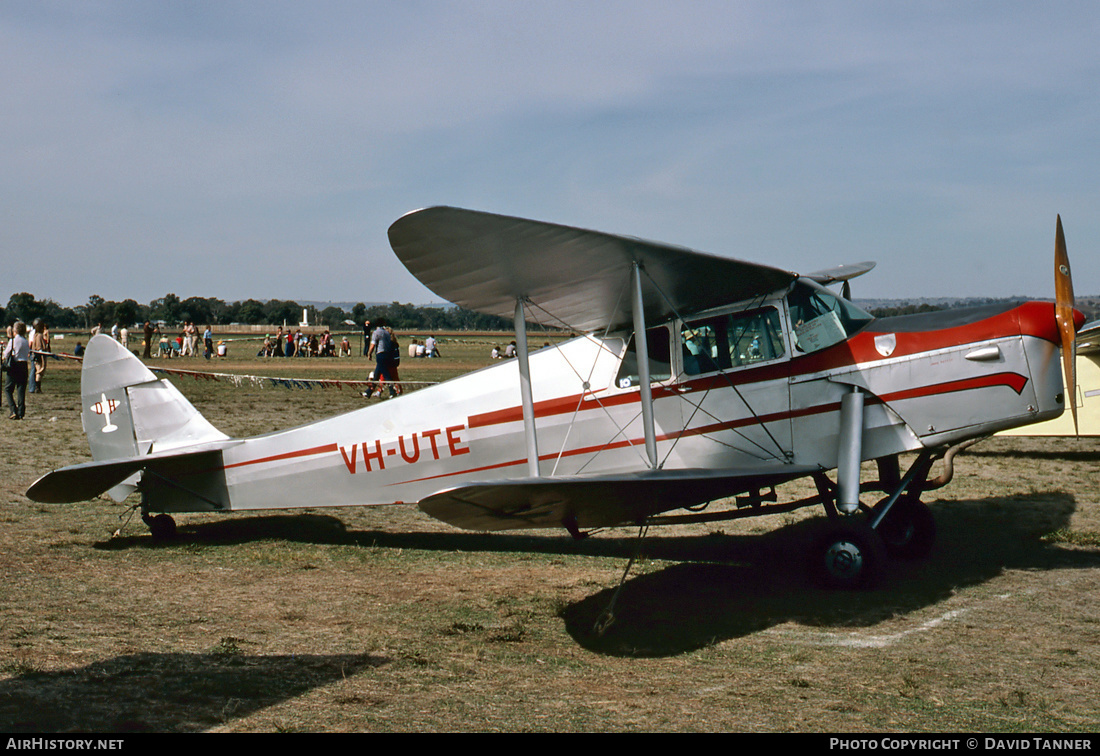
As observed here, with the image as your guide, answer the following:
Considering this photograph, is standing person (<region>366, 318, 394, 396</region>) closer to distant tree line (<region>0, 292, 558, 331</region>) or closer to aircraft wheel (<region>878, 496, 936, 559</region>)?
aircraft wheel (<region>878, 496, 936, 559</region>)

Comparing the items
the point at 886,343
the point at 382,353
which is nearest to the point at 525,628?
the point at 886,343

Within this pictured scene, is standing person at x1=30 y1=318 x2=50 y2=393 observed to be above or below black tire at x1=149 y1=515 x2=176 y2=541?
above

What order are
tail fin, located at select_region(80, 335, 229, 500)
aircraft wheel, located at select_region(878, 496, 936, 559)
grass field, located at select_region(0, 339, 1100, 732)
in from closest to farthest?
grass field, located at select_region(0, 339, 1100, 732) → aircraft wheel, located at select_region(878, 496, 936, 559) → tail fin, located at select_region(80, 335, 229, 500)

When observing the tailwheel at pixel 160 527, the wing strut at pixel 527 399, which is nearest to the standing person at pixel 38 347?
the tailwheel at pixel 160 527

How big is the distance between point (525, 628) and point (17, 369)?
1500 cm

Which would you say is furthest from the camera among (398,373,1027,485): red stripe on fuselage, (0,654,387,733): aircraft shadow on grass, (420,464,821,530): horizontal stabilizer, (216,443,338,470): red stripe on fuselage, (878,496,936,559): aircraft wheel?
(216,443,338,470): red stripe on fuselage

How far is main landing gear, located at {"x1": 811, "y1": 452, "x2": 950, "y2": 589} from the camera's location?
19.5ft

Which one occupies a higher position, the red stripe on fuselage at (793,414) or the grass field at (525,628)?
the red stripe on fuselage at (793,414)

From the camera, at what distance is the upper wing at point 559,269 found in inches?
188

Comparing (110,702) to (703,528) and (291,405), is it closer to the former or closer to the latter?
(703,528)

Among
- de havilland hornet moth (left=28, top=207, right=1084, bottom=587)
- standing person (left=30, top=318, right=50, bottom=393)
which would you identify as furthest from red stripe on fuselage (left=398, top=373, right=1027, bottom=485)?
standing person (left=30, top=318, right=50, bottom=393)

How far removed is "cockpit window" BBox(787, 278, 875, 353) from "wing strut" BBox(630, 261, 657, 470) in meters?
1.23

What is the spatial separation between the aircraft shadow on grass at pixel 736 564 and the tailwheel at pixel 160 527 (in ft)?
0.36

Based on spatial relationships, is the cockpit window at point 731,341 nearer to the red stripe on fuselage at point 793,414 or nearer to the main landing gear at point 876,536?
the red stripe on fuselage at point 793,414
